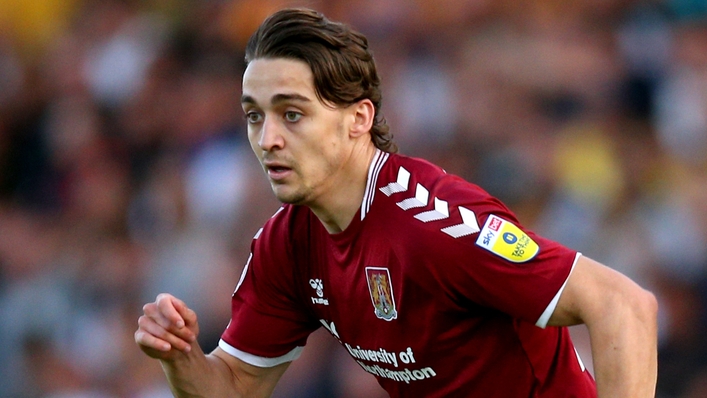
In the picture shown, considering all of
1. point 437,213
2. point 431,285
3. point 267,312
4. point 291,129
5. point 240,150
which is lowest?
point 267,312

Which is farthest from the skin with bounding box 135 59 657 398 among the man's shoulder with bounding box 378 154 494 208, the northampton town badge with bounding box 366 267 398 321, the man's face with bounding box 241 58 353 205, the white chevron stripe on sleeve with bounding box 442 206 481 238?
the white chevron stripe on sleeve with bounding box 442 206 481 238

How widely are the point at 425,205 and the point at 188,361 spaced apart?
115 centimetres

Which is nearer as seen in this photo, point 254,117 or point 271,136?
point 271,136

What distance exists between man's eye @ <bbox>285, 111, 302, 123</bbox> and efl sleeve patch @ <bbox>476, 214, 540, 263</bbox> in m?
0.78

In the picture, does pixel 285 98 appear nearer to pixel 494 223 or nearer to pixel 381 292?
pixel 381 292

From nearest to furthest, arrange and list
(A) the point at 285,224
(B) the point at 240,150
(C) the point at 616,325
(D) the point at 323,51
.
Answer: (C) the point at 616,325 < (D) the point at 323,51 < (A) the point at 285,224 < (B) the point at 240,150

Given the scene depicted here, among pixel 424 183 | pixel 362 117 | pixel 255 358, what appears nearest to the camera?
pixel 424 183

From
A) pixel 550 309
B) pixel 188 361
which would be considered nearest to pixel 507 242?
pixel 550 309

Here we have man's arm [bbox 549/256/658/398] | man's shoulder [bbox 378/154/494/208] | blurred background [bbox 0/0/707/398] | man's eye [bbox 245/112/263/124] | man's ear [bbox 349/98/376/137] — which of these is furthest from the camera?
blurred background [bbox 0/0/707/398]

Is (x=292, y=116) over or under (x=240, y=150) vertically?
over

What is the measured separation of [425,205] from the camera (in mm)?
3443

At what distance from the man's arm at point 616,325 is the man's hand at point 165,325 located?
1279 mm

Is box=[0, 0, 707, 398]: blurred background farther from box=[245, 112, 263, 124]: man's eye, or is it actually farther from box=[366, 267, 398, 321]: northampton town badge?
box=[245, 112, 263, 124]: man's eye

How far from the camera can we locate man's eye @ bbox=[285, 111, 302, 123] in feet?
11.9
